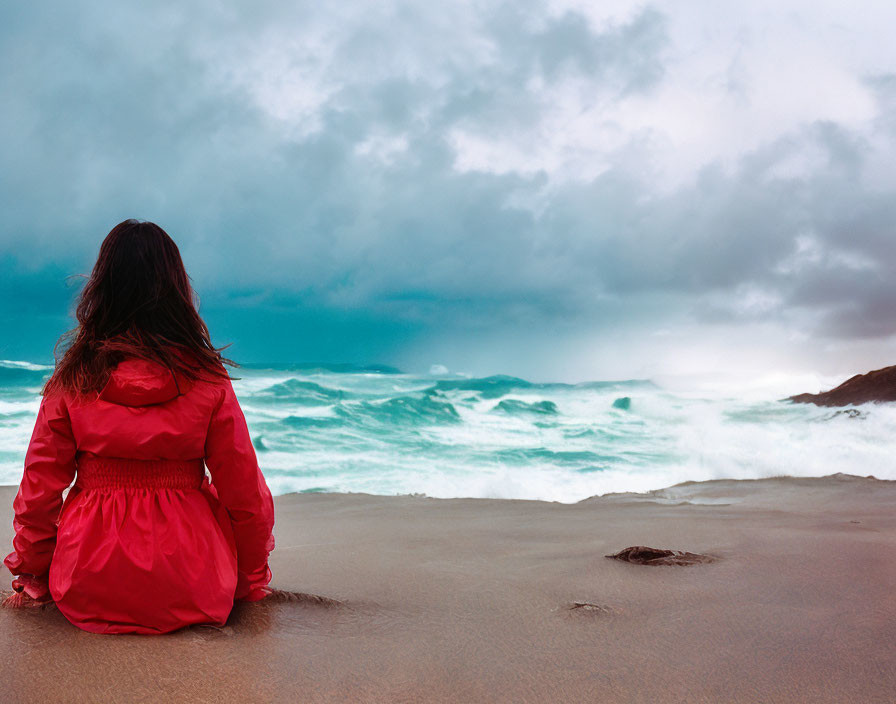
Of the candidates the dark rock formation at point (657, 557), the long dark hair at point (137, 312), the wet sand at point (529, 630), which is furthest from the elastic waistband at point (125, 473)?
the dark rock formation at point (657, 557)

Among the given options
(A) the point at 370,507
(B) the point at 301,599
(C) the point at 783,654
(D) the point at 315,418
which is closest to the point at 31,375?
(D) the point at 315,418

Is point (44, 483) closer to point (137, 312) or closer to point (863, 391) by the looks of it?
point (137, 312)

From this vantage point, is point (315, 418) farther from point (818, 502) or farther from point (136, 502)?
point (136, 502)

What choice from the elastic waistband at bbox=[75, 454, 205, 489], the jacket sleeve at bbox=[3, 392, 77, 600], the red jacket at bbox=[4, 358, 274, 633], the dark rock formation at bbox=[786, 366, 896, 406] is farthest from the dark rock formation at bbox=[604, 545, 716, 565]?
the dark rock formation at bbox=[786, 366, 896, 406]

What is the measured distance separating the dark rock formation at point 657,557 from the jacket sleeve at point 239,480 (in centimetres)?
184

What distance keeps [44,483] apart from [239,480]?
0.58 metres

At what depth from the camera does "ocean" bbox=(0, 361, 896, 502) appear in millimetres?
7297

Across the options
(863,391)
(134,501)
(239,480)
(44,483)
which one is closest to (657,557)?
(239,480)

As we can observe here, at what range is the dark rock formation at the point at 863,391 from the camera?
40.7 feet

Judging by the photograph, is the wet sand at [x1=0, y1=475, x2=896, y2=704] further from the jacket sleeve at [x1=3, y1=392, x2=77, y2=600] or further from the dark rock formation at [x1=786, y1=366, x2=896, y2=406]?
the dark rock formation at [x1=786, y1=366, x2=896, y2=406]

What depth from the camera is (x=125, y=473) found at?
2129 mm

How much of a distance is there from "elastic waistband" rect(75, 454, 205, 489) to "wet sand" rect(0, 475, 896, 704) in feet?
1.47

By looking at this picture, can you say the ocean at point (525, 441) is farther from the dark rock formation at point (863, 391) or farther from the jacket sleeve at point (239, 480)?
the jacket sleeve at point (239, 480)

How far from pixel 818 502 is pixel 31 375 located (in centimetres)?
2329
